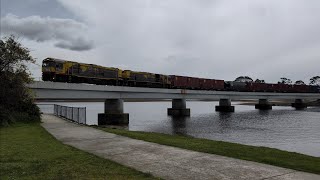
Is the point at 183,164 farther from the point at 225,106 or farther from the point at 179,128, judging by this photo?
the point at 225,106

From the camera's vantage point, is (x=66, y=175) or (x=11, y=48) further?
(x=11, y=48)

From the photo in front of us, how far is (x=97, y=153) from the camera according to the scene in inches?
524

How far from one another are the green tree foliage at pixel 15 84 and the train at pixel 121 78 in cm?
1216

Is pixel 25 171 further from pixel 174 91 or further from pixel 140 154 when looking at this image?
pixel 174 91

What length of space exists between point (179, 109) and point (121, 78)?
65.1 ft

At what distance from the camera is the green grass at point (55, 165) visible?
9.30m

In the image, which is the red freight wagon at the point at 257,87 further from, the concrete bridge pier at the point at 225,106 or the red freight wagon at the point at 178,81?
the red freight wagon at the point at 178,81

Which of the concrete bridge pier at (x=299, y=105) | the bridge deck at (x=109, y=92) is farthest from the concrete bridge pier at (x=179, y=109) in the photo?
the concrete bridge pier at (x=299, y=105)

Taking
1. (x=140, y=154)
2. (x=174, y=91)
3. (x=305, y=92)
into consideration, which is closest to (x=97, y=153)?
(x=140, y=154)

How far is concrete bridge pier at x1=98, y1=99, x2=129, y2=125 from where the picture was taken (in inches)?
2003

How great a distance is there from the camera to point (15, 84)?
27984 mm

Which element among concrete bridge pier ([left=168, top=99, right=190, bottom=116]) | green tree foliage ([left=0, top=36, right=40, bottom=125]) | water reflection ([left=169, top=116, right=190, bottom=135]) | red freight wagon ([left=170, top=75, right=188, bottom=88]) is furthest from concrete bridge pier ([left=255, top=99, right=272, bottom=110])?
green tree foliage ([left=0, top=36, right=40, bottom=125])

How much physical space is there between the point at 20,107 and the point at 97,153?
1979 cm

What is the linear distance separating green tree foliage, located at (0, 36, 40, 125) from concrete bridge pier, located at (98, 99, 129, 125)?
20.2 m
